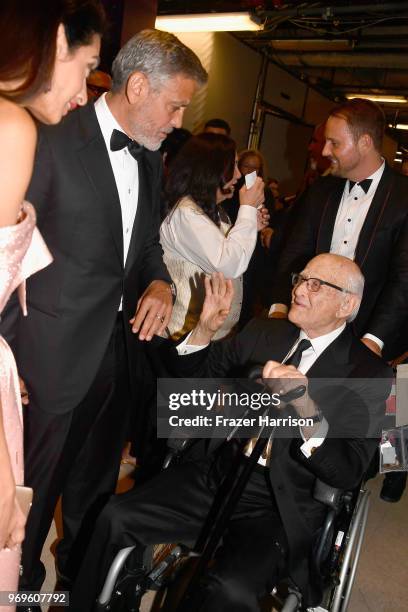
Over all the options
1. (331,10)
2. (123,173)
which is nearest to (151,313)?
(123,173)

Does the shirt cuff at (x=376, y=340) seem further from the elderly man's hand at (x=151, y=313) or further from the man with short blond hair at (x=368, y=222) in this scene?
the elderly man's hand at (x=151, y=313)

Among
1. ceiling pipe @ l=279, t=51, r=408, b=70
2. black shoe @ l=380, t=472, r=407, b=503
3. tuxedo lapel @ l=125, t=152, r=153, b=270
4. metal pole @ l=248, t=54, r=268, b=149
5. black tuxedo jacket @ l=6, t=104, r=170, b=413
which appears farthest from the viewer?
metal pole @ l=248, t=54, r=268, b=149

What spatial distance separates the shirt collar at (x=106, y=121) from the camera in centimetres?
192

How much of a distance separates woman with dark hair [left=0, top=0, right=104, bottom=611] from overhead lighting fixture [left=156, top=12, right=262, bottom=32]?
5259 mm

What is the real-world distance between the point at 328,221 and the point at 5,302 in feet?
6.67

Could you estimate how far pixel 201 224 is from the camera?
281 cm

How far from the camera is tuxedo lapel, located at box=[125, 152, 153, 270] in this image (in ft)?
6.59

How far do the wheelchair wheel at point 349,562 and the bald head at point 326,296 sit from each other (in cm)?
62

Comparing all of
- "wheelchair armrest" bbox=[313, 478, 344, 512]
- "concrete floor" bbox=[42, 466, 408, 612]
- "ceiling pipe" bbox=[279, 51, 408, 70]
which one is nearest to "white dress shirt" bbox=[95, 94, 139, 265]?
"wheelchair armrest" bbox=[313, 478, 344, 512]

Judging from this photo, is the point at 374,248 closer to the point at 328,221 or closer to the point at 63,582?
the point at 328,221

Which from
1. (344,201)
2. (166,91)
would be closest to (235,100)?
(344,201)

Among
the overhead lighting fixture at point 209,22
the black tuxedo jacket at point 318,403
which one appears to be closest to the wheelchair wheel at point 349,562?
the black tuxedo jacket at point 318,403

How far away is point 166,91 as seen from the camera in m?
1.93

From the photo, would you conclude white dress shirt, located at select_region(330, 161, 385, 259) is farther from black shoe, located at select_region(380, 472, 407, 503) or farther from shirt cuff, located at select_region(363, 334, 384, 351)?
black shoe, located at select_region(380, 472, 407, 503)
